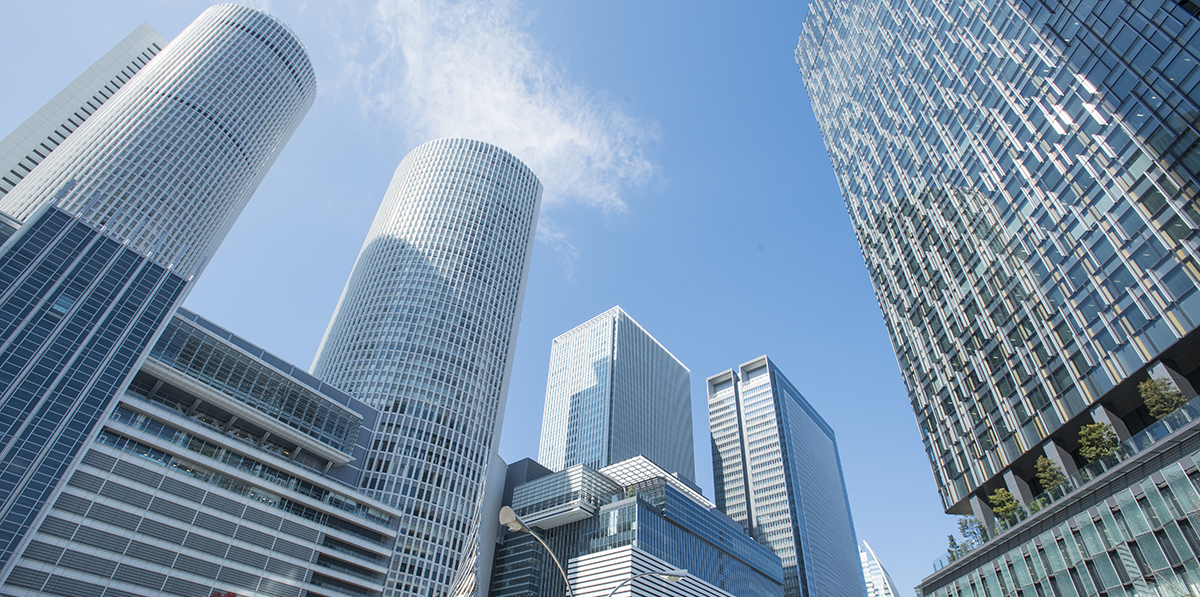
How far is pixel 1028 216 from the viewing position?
54062 mm

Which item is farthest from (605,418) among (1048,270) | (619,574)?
(1048,270)

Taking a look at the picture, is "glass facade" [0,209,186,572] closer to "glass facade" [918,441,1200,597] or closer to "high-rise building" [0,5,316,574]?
"high-rise building" [0,5,316,574]

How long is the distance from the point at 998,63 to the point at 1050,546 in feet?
146

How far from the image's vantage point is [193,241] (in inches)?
4806

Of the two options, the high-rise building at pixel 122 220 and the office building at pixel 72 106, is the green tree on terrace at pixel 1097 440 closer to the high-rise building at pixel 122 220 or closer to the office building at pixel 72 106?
the high-rise building at pixel 122 220

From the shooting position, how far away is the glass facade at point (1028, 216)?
42406 mm

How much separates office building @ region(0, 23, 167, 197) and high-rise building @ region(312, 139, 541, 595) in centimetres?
6724

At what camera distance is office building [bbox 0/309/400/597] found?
6181 centimetres

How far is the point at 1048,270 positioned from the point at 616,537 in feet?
258

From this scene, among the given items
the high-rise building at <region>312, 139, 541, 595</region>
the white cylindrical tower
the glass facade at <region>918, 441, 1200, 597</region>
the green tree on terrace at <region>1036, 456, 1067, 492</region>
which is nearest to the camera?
the glass facade at <region>918, 441, 1200, 597</region>

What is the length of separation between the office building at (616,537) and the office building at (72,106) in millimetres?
120930

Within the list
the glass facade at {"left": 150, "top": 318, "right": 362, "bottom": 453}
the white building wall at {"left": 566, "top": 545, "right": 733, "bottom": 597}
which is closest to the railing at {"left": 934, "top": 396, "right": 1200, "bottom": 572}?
the white building wall at {"left": 566, "top": 545, "right": 733, "bottom": 597}

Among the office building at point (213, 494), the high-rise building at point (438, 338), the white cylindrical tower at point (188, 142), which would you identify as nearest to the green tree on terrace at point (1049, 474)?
the office building at point (213, 494)

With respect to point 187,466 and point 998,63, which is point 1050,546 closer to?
point 998,63
